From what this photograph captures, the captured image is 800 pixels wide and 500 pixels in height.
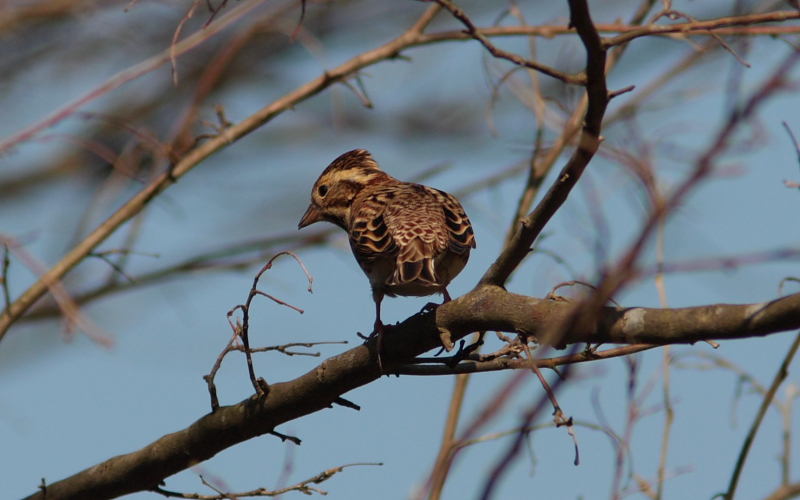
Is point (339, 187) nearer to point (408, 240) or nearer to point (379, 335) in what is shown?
point (408, 240)

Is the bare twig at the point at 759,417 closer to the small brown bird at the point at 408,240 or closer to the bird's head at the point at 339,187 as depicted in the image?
the small brown bird at the point at 408,240

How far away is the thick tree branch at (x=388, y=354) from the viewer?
→ 10.7 ft

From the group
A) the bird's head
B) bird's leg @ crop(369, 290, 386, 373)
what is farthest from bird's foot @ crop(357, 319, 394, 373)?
the bird's head

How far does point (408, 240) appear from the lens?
Result: 5.73 meters

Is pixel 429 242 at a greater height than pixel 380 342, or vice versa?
pixel 429 242

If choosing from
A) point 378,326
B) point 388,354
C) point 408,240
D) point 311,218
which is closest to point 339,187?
point 311,218

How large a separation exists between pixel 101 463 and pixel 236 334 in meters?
1.35

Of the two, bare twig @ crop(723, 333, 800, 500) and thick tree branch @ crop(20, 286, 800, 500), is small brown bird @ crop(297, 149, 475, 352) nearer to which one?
thick tree branch @ crop(20, 286, 800, 500)

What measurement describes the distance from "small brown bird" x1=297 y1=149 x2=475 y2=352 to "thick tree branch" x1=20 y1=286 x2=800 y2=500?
0.23 m

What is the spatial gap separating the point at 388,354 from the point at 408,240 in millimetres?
1427

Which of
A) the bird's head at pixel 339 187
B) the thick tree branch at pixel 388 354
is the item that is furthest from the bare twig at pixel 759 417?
the bird's head at pixel 339 187

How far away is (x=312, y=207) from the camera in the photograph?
820 cm

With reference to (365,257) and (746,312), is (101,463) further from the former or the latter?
(746,312)

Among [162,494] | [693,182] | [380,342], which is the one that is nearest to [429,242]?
[380,342]
